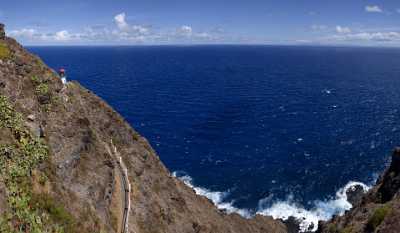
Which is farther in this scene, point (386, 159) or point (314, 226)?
point (386, 159)

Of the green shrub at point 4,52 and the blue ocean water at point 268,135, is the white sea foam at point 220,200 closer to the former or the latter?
the blue ocean water at point 268,135

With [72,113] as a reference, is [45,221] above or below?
below

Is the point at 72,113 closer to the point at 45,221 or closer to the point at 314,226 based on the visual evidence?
the point at 45,221

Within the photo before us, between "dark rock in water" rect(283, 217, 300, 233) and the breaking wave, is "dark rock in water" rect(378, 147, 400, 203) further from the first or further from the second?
"dark rock in water" rect(283, 217, 300, 233)

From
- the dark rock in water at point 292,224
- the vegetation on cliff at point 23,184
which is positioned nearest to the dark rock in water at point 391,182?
the dark rock in water at point 292,224

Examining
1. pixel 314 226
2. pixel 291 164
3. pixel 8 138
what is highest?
pixel 8 138

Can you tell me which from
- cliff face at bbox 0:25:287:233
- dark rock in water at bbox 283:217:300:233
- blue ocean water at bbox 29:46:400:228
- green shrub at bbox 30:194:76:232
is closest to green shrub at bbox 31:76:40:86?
cliff face at bbox 0:25:287:233

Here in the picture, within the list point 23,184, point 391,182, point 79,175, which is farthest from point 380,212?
point 23,184

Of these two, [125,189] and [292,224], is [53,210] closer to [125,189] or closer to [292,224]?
[125,189]

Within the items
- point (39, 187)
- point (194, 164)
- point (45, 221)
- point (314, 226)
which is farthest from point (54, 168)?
point (194, 164)
